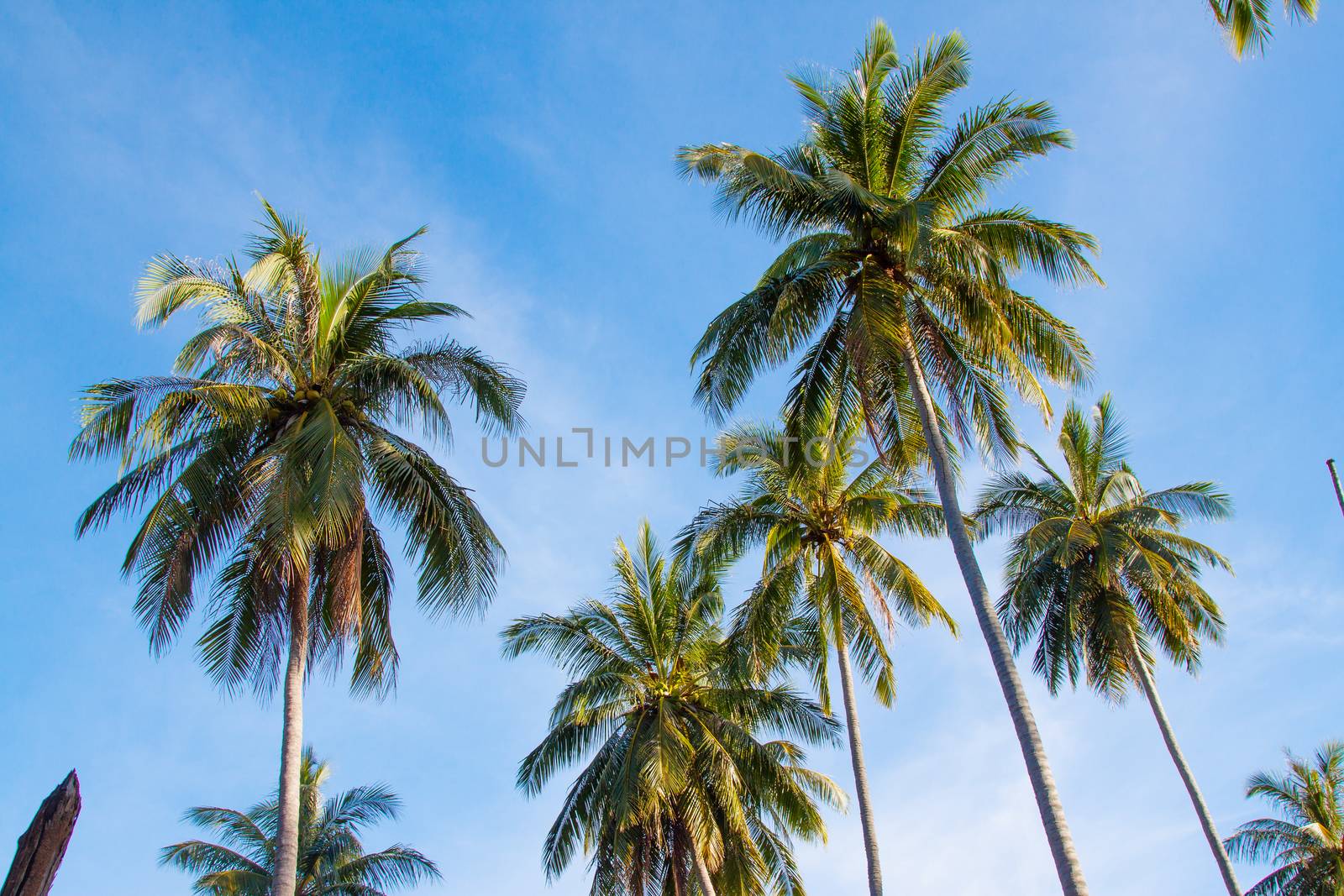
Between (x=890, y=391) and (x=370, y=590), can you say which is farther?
(x=890, y=391)

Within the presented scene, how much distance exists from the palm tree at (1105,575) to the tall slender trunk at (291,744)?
592 inches

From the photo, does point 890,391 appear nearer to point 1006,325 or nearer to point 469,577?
point 1006,325

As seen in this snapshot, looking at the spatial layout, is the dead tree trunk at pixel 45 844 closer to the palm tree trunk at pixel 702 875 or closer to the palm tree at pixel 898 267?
the palm tree at pixel 898 267

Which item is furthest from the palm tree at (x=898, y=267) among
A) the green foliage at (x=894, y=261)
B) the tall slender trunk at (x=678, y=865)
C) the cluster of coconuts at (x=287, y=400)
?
the tall slender trunk at (x=678, y=865)

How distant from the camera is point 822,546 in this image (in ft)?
67.6

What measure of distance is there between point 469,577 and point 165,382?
4644 millimetres

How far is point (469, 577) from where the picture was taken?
14.1 m

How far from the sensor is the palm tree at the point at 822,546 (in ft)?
64.9

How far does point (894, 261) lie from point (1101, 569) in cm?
1044

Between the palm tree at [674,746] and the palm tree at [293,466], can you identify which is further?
the palm tree at [674,746]

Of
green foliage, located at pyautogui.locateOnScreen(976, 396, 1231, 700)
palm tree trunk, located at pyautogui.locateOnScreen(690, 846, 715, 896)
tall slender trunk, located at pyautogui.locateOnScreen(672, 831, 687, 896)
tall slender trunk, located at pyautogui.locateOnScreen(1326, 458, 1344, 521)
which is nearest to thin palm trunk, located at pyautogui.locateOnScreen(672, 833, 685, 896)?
tall slender trunk, located at pyautogui.locateOnScreen(672, 831, 687, 896)

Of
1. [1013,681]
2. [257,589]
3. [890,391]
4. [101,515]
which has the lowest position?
[1013,681]

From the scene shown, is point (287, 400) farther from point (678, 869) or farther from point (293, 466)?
point (678, 869)

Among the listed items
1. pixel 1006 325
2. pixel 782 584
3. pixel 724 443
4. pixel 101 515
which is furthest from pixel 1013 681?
pixel 101 515
